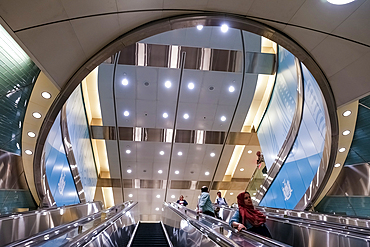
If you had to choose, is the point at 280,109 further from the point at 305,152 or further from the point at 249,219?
the point at 249,219

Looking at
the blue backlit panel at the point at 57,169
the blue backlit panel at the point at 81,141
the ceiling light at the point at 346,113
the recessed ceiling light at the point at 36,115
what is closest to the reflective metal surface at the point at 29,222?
the blue backlit panel at the point at 57,169

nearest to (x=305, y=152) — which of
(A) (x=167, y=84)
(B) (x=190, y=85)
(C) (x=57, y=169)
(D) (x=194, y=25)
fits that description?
(B) (x=190, y=85)

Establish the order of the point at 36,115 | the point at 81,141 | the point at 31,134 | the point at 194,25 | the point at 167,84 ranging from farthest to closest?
the point at 81,141 → the point at 167,84 → the point at 31,134 → the point at 36,115 → the point at 194,25

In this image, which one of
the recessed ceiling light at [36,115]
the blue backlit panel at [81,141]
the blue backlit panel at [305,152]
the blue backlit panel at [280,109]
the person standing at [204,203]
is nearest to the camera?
the recessed ceiling light at [36,115]

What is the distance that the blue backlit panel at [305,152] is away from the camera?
25.2 ft

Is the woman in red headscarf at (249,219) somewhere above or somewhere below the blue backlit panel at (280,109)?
below

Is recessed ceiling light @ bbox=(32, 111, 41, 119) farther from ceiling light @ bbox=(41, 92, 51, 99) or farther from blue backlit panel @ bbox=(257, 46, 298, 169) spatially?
blue backlit panel @ bbox=(257, 46, 298, 169)

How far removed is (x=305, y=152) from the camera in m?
8.85

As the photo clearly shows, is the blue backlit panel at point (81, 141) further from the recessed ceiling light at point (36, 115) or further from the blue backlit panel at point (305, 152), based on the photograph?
the blue backlit panel at point (305, 152)

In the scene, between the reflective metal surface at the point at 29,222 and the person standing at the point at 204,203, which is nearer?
the reflective metal surface at the point at 29,222

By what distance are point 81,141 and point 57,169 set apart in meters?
3.50

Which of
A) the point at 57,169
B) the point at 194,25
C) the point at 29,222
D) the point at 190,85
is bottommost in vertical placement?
the point at 29,222

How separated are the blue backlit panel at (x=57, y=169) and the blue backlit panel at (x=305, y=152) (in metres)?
8.96

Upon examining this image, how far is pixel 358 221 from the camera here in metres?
4.68
